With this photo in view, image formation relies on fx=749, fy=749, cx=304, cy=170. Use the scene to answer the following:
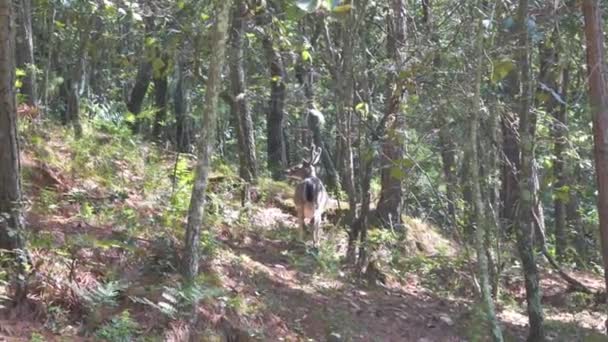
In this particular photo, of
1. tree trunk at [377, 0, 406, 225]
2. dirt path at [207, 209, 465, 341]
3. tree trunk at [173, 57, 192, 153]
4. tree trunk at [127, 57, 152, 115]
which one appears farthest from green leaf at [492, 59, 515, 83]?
Answer: tree trunk at [127, 57, 152, 115]

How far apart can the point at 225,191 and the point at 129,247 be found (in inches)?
195

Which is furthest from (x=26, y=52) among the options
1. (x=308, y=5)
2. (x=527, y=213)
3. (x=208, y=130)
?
(x=308, y=5)

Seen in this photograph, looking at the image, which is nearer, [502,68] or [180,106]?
[502,68]

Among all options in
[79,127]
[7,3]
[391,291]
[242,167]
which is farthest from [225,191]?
[7,3]

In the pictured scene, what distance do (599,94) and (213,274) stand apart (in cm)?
Answer: 506

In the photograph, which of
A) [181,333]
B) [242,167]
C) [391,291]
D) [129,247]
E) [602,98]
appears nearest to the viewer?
[181,333]

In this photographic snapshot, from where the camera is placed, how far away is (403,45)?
10461mm

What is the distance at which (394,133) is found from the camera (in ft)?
27.9

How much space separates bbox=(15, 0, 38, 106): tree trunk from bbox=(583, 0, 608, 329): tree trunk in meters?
7.40

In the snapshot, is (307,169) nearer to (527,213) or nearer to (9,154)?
(527,213)

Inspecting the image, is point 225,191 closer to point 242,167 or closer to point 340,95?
point 242,167

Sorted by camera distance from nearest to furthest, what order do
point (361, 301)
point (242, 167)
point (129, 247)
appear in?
1. point (129, 247)
2. point (361, 301)
3. point (242, 167)

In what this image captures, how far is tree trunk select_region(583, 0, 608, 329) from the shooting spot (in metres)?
8.85

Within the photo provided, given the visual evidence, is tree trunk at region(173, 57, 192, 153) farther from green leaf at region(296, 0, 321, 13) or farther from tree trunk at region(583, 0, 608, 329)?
green leaf at region(296, 0, 321, 13)
